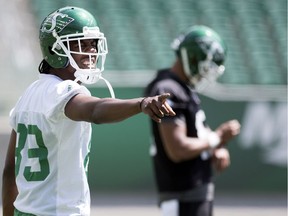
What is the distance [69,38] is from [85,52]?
0.09 meters

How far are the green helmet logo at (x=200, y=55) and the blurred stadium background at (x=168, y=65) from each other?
4.59m

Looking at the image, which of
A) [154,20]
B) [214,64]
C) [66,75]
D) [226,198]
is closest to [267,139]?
[226,198]

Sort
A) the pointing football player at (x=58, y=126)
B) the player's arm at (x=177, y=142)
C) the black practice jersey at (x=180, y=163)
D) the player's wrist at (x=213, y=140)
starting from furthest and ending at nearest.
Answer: the player's wrist at (x=213, y=140), the black practice jersey at (x=180, y=163), the player's arm at (x=177, y=142), the pointing football player at (x=58, y=126)

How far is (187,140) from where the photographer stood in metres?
5.62

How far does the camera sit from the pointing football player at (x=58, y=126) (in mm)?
3797

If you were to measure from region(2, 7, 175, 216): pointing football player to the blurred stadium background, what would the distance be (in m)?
6.61

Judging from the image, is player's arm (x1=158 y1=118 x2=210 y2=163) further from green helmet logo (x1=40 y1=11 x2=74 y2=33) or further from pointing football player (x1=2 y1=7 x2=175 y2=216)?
green helmet logo (x1=40 y1=11 x2=74 y2=33)

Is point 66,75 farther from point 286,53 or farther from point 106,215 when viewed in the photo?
point 286,53

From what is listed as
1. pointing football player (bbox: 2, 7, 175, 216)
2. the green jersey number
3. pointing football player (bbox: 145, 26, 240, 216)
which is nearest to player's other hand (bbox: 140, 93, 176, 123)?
pointing football player (bbox: 2, 7, 175, 216)

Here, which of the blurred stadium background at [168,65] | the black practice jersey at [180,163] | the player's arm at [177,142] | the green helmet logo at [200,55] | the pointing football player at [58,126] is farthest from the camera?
the blurred stadium background at [168,65]

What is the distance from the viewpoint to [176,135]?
5.58 meters

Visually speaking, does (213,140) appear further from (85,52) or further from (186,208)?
(85,52)

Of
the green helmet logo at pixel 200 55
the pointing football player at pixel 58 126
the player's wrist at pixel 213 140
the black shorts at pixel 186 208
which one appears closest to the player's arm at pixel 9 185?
the pointing football player at pixel 58 126

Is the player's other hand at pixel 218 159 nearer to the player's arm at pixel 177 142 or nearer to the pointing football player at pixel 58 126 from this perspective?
the player's arm at pixel 177 142
